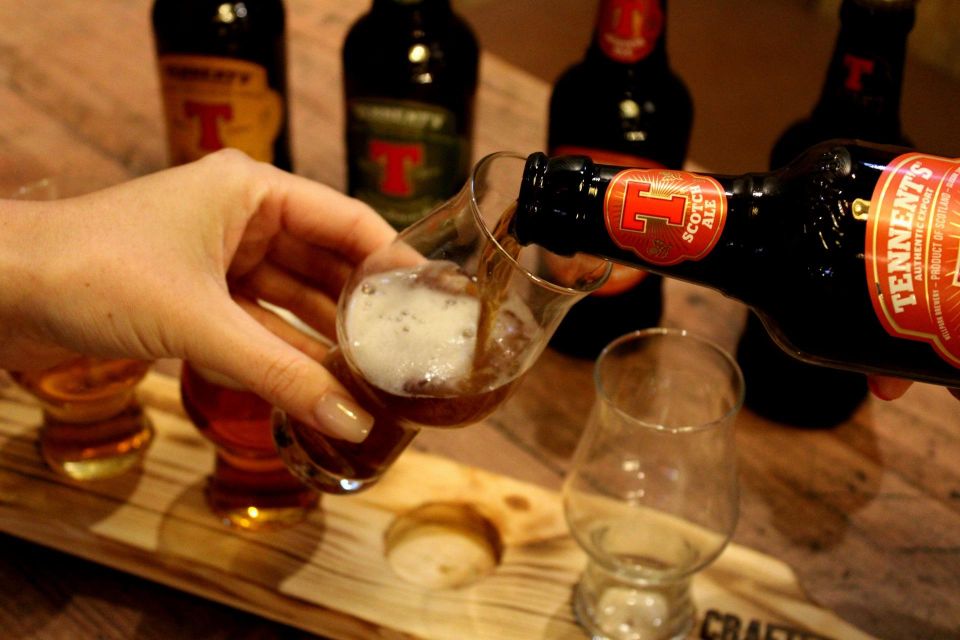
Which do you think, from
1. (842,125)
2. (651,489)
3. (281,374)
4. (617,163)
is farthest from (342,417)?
(842,125)

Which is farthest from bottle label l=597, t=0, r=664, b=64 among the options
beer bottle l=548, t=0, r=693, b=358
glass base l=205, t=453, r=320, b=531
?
glass base l=205, t=453, r=320, b=531

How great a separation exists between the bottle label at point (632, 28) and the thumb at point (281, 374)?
19.0 inches

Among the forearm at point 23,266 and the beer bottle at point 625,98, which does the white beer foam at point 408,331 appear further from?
the beer bottle at point 625,98

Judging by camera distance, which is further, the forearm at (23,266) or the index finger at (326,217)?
the index finger at (326,217)

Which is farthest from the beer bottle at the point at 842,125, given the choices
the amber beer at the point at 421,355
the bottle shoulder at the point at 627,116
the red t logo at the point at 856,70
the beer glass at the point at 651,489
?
the amber beer at the point at 421,355

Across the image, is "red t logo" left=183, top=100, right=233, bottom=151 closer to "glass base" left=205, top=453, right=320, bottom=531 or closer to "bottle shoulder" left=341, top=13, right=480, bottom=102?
"bottle shoulder" left=341, top=13, right=480, bottom=102

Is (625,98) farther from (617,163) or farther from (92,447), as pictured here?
(92,447)

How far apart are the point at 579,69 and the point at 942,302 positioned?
1.68 feet

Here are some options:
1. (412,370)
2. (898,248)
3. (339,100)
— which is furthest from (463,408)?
(339,100)

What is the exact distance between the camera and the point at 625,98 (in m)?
1.03

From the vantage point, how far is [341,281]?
3.24ft

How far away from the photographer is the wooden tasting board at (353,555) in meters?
0.87

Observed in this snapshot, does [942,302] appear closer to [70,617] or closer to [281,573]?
[281,573]

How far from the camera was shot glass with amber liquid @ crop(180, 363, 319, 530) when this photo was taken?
0.87m
